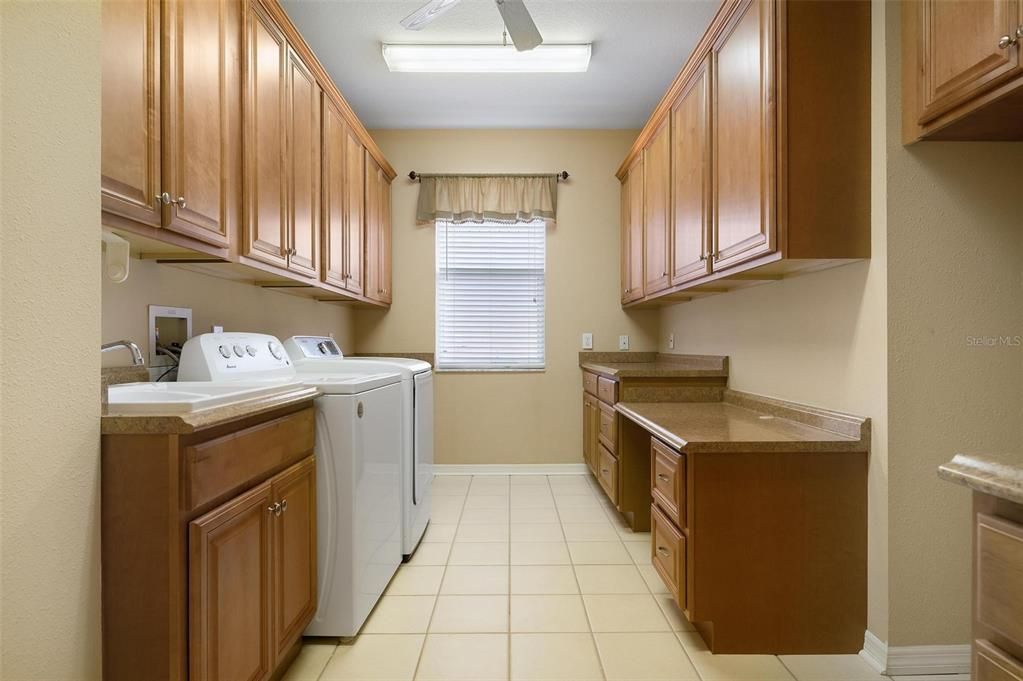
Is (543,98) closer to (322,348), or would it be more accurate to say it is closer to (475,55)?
(475,55)

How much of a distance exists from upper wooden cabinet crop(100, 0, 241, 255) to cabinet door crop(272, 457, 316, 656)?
0.82 meters

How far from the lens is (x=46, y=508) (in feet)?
3.01

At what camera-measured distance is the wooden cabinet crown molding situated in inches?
79.7

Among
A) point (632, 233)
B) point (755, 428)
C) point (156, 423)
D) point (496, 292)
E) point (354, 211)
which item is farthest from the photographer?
point (496, 292)

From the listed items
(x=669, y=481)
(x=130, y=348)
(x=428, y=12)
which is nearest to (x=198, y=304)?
(x=130, y=348)

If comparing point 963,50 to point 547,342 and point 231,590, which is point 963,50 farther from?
point 547,342

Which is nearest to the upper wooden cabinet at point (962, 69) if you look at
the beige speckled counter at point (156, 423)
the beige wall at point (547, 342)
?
the beige speckled counter at point (156, 423)

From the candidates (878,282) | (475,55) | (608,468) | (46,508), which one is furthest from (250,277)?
(878,282)

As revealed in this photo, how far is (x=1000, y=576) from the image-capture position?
0.75m

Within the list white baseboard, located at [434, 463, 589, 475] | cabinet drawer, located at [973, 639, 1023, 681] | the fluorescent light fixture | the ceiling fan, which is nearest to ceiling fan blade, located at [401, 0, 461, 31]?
the ceiling fan

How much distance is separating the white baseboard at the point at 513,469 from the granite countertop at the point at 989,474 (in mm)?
3402

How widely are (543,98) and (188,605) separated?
11.4 ft

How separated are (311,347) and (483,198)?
187 centimetres

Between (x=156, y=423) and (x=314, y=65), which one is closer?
(x=156, y=423)
